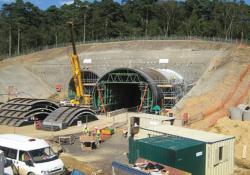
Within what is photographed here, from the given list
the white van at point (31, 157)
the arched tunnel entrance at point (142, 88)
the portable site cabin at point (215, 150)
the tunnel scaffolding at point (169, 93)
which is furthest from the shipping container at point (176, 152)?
the tunnel scaffolding at point (169, 93)

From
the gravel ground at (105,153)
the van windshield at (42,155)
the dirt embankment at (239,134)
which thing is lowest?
the gravel ground at (105,153)

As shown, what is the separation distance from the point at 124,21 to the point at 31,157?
9158 centimetres

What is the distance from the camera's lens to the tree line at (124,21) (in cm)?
9581

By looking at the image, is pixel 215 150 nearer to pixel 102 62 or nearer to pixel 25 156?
pixel 25 156

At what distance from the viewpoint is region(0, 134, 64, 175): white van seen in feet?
68.6

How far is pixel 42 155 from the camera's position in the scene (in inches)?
857

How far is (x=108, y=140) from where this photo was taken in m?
34.5

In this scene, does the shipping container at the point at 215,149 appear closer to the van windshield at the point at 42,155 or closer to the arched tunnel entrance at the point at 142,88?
the van windshield at the point at 42,155

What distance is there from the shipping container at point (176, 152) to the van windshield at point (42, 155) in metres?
4.76

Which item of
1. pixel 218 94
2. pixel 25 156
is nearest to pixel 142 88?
pixel 218 94

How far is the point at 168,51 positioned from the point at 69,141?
38283 mm

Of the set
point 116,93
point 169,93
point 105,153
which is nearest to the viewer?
point 105,153

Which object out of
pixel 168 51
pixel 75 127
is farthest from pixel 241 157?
pixel 168 51

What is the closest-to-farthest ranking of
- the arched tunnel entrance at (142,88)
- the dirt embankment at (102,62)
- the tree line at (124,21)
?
the arched tunnel entrance at (142,88) < the dirt embankment at (102,62) < the tree line at (124,21)
